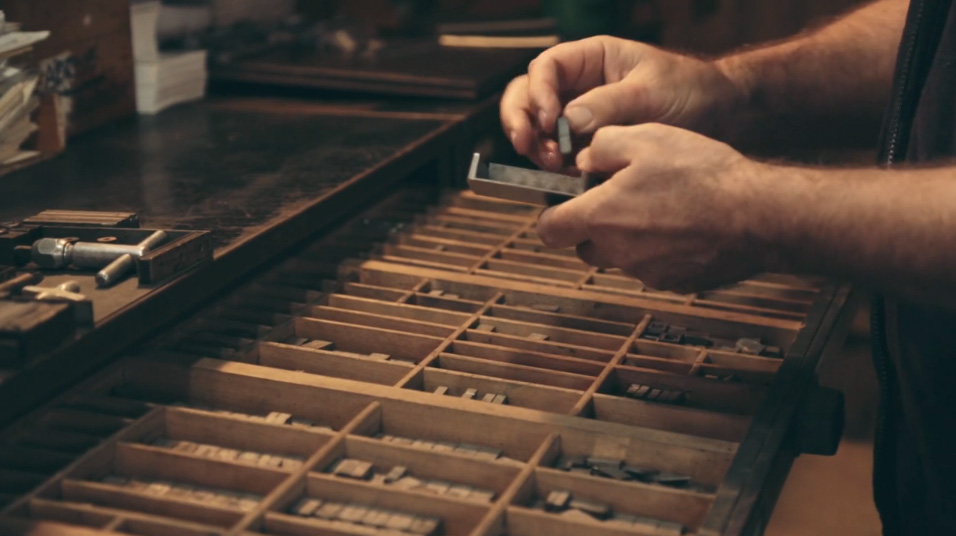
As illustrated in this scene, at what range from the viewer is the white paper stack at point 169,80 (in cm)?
246

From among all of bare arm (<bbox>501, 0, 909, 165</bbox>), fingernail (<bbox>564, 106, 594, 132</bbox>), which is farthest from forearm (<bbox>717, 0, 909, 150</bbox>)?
fingernail (<bbox>564, 106, 594, 132</bbox>)

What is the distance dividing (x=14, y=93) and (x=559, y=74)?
902 millimetres

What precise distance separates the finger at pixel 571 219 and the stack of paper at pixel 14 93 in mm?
972

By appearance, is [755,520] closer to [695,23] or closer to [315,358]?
[315,358]

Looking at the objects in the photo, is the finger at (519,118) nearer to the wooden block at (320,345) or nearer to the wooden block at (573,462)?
the wooden block at (320,345)

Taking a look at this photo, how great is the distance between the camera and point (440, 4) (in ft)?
13.6

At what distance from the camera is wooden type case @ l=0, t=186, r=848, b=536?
3.74 feet

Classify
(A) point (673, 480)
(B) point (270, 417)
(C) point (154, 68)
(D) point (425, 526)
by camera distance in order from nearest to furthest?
(D) point (425, 526), (A) point (673, 480), (B) point (270, 417), (C) point (154, 68)

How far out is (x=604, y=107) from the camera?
5.35ft

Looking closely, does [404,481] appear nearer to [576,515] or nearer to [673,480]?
[576,515]

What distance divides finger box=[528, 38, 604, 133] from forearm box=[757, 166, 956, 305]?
40 centimetres

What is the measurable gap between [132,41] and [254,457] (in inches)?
57.7

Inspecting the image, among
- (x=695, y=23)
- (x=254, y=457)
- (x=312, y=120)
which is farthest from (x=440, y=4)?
(x=254, y=457)

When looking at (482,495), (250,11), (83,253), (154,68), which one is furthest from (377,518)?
(250,11)
